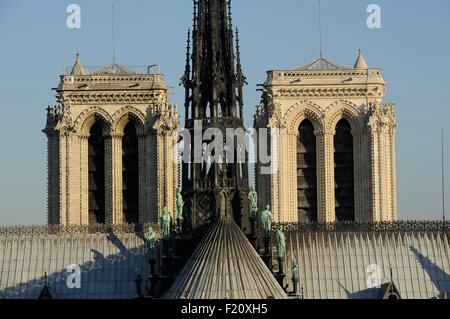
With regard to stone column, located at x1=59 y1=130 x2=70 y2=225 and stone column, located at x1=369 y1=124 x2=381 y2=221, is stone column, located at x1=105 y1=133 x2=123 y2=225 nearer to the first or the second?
stone column, located at x1=59 y1=130 x2=70 y2=225

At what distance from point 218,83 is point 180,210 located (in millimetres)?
6187

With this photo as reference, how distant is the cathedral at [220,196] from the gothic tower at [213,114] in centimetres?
7

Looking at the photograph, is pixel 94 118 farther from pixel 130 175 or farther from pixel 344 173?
pixel 344 173

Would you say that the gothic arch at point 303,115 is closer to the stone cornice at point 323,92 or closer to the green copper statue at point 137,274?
the stone cornice at point 323,92

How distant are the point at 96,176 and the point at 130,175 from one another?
6.55 ft

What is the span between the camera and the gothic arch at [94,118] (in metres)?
134

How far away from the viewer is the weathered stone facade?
13162cm

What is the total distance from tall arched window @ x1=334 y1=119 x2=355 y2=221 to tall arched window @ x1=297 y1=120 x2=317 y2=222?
4.11 ft

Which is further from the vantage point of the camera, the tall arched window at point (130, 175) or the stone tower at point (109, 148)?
the tall arched window at point (130, 175)

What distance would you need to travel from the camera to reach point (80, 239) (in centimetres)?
12450

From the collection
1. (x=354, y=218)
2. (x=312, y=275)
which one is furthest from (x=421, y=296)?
(x=354, y=218)

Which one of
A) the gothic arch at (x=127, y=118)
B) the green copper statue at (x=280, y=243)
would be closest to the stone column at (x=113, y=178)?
the gothic arch at (x=127, y=118)
